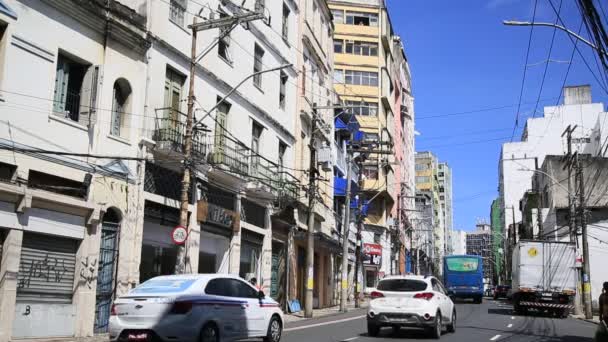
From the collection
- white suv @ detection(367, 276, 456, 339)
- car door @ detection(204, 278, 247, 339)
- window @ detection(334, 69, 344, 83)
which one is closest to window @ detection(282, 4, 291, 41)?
white suv @ detection(367, 276, 456, 339)

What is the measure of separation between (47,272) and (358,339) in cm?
807

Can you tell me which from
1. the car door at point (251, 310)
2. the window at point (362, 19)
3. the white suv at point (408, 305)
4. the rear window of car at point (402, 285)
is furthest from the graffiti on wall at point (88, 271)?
the window at point (362, 19)

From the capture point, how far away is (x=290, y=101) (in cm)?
3359

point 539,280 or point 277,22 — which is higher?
point 277,22

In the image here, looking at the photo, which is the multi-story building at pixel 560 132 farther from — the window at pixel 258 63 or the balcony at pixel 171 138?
the balcony at pixel 171 138

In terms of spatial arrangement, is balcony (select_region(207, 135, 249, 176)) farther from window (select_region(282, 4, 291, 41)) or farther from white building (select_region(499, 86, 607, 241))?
white building (select_region(499, 86, 607, 241))

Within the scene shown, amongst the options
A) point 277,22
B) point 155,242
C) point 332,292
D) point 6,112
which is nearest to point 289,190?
point 277,22

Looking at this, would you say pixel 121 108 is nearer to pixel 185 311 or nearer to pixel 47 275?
pixel 47 275

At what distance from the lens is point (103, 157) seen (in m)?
16.0

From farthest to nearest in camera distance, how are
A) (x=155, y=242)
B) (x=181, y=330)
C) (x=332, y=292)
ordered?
(x=332, y=292), (x=155, y=242), (x=181, y=330)

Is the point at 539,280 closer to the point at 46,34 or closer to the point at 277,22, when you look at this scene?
the point at 277,22

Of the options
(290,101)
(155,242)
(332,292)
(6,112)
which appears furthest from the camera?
(332,292)

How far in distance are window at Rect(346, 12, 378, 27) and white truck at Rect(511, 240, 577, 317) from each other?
45.8 meters

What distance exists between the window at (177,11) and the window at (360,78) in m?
48.3
